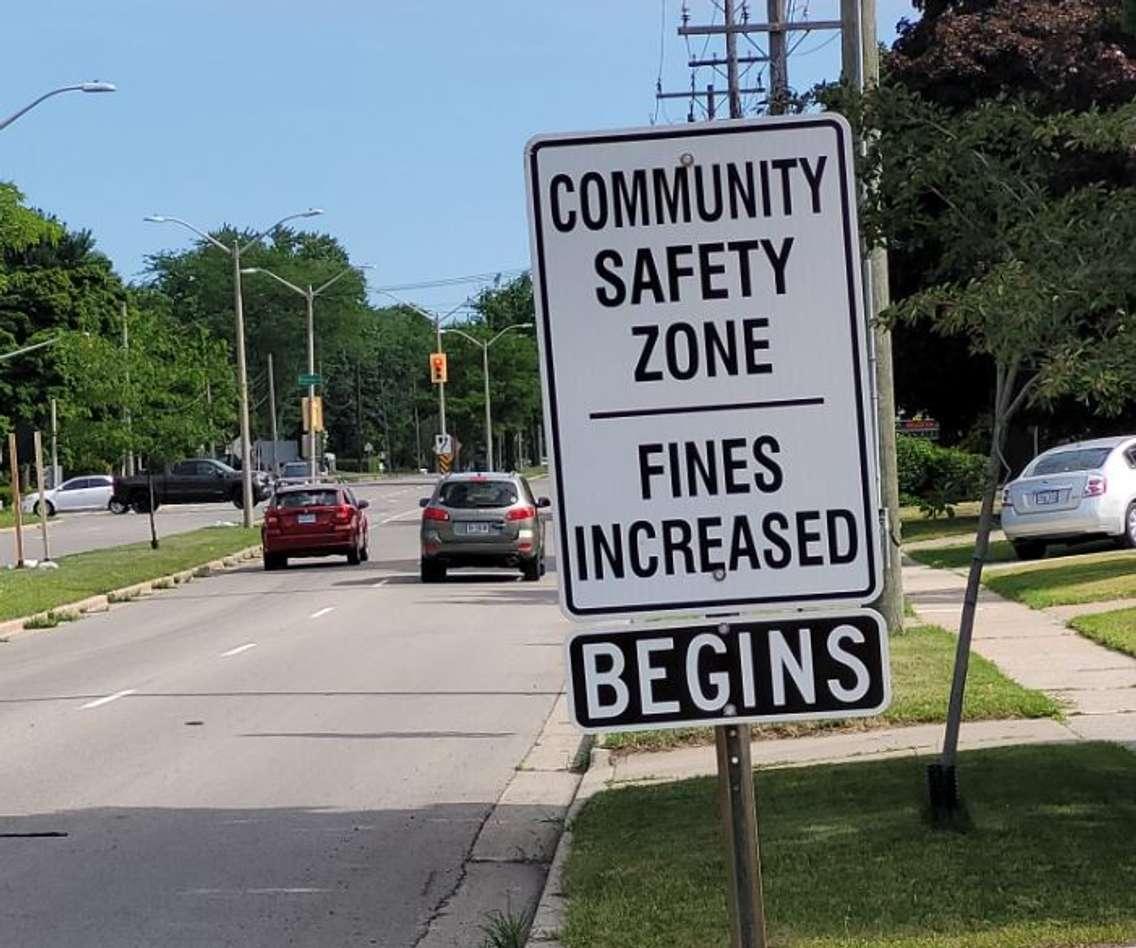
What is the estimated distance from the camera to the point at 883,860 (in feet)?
28.1

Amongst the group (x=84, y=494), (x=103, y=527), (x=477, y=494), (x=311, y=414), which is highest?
(x=311, y=414)

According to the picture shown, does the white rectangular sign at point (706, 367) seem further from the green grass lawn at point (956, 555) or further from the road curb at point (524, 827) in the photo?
the green grass lawn at point (956, 555)

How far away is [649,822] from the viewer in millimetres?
10016

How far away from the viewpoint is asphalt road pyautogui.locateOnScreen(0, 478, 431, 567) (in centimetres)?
4788

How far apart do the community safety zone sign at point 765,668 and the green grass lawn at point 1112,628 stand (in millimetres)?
12940

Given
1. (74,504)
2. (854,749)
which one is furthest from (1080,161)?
(74,504)

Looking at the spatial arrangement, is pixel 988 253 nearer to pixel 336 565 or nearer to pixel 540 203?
pixel 540 203

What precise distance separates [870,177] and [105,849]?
508 centimetres

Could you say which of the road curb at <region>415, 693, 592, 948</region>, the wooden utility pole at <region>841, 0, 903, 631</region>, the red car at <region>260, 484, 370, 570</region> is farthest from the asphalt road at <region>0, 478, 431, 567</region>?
the road curb at <region>415, 693, 592, 948</region>

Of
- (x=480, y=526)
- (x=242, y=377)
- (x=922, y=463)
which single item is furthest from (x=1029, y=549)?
Result: (x=242, y=377)

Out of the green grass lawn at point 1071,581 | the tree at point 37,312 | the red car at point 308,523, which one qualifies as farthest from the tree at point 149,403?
the tree at point 37,312

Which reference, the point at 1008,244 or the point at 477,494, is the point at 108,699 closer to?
the point at 1008,244

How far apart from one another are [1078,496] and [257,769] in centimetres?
1678

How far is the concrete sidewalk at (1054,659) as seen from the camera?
1320cm
